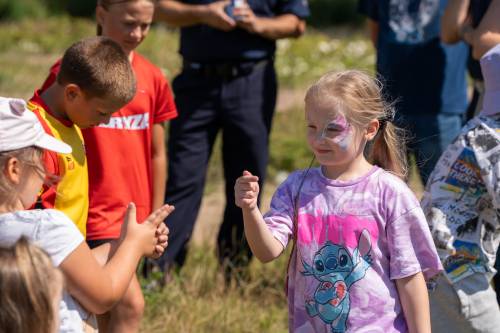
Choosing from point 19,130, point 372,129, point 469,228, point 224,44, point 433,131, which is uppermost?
point 19,130

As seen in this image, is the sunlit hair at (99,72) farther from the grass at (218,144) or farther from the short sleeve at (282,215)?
the grass at (218,144)

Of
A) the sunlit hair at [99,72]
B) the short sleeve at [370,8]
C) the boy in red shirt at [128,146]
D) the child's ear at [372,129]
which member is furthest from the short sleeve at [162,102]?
the short sleeve at [370,8]

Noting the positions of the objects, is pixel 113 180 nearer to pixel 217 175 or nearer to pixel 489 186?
pixel 489 186

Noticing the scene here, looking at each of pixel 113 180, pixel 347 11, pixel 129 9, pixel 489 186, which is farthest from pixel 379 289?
pixel 347 11

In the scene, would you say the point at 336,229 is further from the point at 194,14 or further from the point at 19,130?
the point at 194,14

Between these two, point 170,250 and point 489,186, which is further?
point 170,250

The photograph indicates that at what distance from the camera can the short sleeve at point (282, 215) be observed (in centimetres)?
326

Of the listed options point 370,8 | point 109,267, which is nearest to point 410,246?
point 109,267

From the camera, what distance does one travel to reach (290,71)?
1122cm

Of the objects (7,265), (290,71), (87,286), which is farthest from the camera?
(290,71)

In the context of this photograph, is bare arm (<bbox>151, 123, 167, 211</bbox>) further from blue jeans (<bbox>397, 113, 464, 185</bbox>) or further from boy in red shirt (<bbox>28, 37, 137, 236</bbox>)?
blue jeans (<bbox>397, 113, 464, 185</bbox>)

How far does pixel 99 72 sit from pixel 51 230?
3.11 feet

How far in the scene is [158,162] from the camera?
4535 mm

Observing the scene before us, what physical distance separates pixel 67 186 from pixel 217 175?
459 cm
